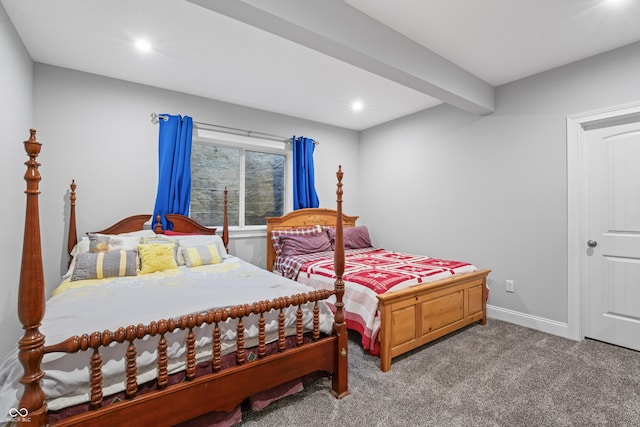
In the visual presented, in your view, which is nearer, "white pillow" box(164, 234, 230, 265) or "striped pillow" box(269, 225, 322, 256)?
"white pillow" box(164, 234, 230, 265)

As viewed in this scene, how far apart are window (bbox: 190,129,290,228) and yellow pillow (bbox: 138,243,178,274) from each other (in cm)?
100

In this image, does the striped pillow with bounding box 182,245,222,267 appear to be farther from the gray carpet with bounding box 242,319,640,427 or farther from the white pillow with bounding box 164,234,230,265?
the gray carpet with bounding box 242,319,640,427

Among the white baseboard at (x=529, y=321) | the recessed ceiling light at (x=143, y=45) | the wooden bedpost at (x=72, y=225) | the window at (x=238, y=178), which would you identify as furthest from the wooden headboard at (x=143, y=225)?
the white baseboard at (x=529, y=321)

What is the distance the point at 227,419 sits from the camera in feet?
5.35

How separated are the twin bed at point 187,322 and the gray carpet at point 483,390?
0.12 m

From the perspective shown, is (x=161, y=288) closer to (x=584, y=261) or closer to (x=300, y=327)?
(x=300, y=327)

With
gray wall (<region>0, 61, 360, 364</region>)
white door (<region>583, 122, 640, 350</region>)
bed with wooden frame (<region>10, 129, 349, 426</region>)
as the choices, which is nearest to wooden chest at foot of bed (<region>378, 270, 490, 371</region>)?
bed with wooden frame (<region>10, 129, 349, 426</region>)

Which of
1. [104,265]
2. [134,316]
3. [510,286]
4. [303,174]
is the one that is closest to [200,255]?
[104,265]

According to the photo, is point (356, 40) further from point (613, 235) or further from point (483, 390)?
point (613, 235)

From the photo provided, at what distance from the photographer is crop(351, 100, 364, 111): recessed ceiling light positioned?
3781 mm

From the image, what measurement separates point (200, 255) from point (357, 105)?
→ 2602mm

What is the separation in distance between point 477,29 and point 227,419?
10.2 ft

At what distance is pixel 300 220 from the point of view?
168 inches

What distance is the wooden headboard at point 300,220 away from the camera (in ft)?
13.1
